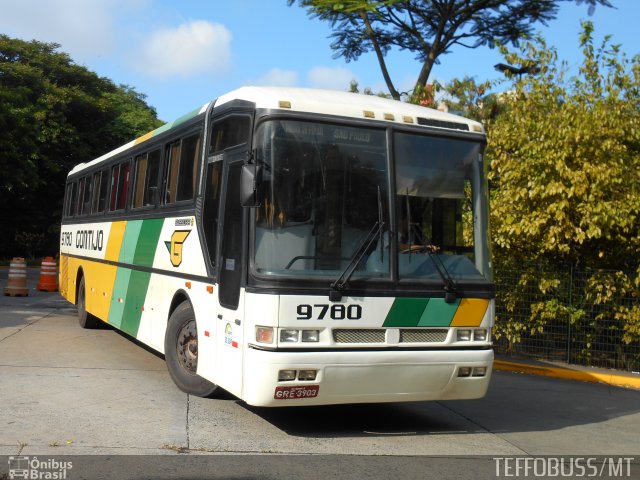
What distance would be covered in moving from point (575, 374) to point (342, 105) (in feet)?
22.8

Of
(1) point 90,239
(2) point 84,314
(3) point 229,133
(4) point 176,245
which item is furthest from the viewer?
(2) point 84,314

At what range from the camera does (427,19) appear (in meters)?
23.2

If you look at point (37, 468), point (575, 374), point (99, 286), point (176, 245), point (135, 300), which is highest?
point (176, 245)

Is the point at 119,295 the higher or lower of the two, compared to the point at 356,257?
lower

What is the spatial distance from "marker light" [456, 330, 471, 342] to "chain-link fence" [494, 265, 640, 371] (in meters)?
5.76

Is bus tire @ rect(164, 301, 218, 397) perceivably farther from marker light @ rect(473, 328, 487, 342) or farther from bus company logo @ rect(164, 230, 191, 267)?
marker light @ rect(473, 328, 487, 342)

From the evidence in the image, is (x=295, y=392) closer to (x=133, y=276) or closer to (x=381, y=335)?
(x=381, y=335)

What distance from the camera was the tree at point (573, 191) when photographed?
1205cm

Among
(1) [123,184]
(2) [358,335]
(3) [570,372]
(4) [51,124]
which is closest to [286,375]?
(2) [358,335]

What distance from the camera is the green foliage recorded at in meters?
40.8

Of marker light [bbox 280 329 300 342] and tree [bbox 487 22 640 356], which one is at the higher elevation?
tree [bbox 487 22 640 356]

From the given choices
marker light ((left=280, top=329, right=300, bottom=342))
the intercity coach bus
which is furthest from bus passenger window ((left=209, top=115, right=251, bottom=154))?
marker light ((left=280, top=329, right=300, bottom=342))

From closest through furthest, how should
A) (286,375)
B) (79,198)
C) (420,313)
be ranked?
(286,375), (420,313), (79,198)

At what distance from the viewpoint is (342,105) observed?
24.3ft
